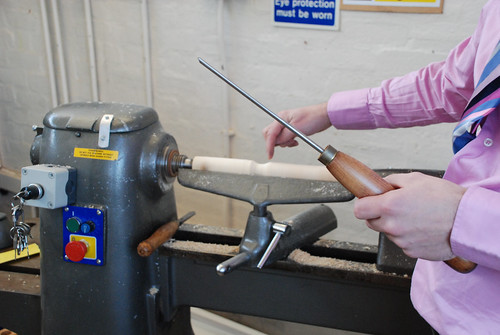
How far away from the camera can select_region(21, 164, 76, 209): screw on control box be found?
936 millimetres

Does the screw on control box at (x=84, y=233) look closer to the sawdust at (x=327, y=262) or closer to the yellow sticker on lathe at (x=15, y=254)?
the yellow sticker on lathe at (x=15, y=254)

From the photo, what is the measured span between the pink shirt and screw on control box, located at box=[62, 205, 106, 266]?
0.58m

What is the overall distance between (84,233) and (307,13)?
1105 millimetres

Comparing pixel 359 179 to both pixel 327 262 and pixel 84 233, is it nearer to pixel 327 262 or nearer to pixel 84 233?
pixel 327 262

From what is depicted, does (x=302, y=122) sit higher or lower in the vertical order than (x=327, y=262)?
higher

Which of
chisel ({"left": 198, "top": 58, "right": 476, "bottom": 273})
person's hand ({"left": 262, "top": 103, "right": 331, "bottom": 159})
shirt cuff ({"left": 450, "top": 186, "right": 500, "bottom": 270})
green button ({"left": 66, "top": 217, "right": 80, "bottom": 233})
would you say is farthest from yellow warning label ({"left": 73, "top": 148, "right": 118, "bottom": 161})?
Answer: shirt cuff ({"left": 450, "top": 186, "right": 500, "bottom": 270})

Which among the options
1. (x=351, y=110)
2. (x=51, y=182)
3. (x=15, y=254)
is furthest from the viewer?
(x=15, y=254)

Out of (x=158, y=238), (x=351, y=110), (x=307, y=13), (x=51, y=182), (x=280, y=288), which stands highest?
(x=307, y=13)

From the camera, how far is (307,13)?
171 cm

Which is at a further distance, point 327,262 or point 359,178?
point 327,262

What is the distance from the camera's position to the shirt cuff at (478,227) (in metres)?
0.59

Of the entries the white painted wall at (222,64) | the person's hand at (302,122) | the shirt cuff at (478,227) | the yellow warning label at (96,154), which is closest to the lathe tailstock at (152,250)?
the yellow warning label at (96,154)

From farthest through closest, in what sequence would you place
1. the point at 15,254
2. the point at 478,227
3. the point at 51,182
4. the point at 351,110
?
1. the point at 15,254
2. the point at 351,110
3. the point at 51,182
4. the point at 478,227

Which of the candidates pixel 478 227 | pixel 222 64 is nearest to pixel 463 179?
pixel 478 227
